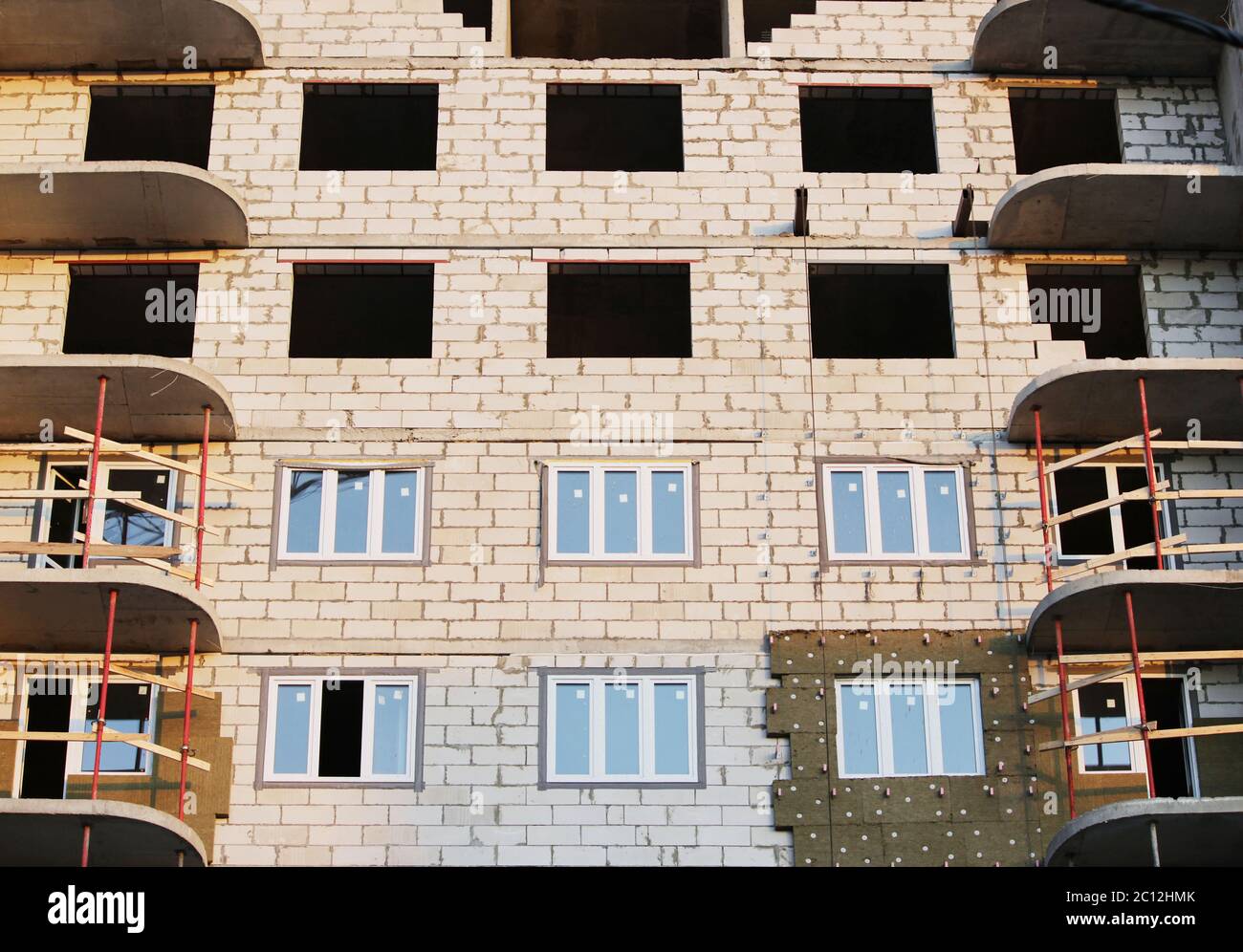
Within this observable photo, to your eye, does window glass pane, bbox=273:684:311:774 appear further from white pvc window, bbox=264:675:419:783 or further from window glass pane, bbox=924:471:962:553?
window glass pane, bbox=924:471:962:553

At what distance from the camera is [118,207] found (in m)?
22.4

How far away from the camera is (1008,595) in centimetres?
2112

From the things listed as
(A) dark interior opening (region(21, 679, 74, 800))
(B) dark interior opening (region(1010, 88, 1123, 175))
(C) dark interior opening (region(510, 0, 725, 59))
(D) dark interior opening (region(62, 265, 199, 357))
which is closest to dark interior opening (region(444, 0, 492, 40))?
(C) dark interior opening (region(510, 0, 725, 59))

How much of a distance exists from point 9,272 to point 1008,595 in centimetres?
1251

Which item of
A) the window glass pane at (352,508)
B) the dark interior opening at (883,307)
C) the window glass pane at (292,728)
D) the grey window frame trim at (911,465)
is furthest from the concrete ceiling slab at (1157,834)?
the window glass pane at (352,508)

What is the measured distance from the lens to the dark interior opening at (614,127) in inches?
943

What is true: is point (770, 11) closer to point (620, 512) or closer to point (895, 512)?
point (895, 512)

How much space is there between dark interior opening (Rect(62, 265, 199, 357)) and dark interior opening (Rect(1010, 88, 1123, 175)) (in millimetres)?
10612

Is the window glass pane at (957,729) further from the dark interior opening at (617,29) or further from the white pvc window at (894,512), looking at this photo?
the dark interior opening at (617,29)

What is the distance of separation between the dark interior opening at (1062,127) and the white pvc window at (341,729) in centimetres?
1044

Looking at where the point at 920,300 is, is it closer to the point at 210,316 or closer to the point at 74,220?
the point at 210,316

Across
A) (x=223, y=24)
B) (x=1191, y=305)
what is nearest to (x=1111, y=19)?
(x=1191, y=305)

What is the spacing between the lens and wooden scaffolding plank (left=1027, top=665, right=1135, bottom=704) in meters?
19.6

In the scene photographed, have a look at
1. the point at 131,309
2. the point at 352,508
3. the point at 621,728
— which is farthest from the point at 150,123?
the point at 621,728
